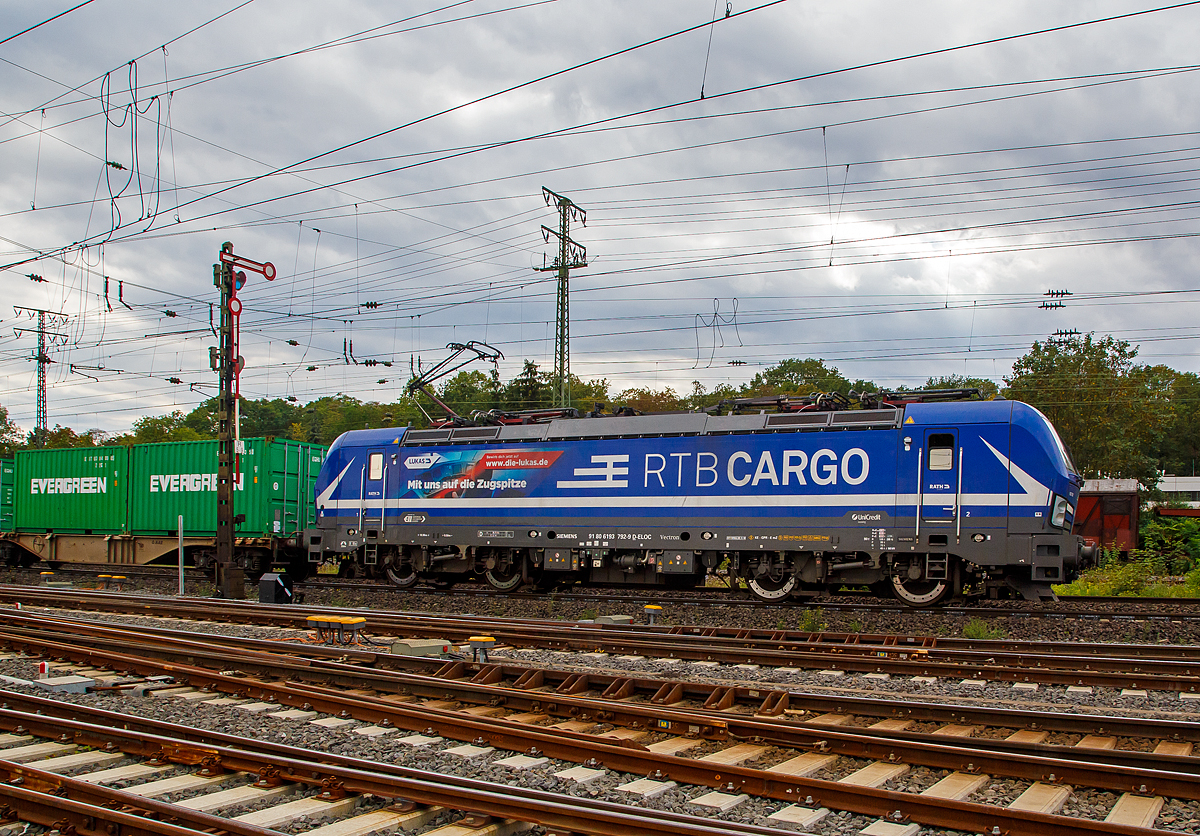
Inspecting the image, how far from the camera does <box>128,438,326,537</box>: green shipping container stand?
2181 cm

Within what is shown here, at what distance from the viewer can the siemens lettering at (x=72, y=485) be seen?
81.7 feet

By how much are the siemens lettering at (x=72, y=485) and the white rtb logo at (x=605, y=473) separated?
16100 mm

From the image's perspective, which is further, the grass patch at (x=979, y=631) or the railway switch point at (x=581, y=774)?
the grass patch at (x=979, y=631)

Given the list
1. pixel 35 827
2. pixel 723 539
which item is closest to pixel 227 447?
pixel 723 539

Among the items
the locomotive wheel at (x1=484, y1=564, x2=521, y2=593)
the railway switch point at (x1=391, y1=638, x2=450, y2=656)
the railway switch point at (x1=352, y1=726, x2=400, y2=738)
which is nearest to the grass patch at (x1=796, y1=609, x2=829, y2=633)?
the railway switch point at (x1=391, y1=638, x2=450, y2=656)

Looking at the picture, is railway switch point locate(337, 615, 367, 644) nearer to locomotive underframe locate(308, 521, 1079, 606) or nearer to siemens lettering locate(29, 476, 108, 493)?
locomotive underframe locate(308, 521, 1079, 606)

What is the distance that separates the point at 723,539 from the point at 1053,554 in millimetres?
5296

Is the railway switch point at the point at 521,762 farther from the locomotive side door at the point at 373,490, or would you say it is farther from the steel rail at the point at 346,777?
the locomotive side door at the point at 373,490

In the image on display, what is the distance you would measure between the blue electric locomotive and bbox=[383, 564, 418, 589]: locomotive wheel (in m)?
0.04

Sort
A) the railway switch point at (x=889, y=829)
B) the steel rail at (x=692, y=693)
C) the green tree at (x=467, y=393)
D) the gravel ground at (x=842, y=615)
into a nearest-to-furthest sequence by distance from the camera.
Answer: the railway switch point at (x=889, y=829) < the steel rail at (x=692, y=693) < the gravel ground at (x=842, y=615) < the green tree at (x=467, y=393)

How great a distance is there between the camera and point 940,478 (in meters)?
13.9

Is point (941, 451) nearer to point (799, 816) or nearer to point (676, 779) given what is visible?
point (676, 779)

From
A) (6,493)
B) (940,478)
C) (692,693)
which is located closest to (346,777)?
(692,693)

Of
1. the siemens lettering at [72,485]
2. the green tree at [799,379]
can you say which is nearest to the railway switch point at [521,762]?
the siemens lettering at [72,485]
